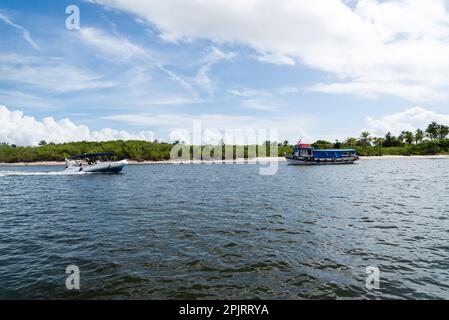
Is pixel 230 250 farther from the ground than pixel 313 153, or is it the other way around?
pixel 313 153

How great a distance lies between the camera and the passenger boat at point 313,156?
3342 inches

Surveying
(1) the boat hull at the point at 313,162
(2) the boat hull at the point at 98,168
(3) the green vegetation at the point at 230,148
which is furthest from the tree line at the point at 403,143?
(2) the boat hull at the point at 98,168

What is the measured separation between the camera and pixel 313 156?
85562 millimetres

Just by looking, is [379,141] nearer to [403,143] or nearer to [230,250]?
[403,143]

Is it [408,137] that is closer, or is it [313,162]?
[313,162]

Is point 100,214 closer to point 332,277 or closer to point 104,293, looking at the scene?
point 104,293

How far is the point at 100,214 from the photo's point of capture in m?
20.8

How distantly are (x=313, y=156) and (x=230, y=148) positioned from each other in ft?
223

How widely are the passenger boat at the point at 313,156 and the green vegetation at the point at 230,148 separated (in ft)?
181

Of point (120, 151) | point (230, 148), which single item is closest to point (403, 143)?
point (230, 148)

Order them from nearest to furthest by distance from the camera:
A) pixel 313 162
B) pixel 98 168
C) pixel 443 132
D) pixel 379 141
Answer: pixel 98 168 < pixel 313 162 < pixel 443 132 < pixel 379 141

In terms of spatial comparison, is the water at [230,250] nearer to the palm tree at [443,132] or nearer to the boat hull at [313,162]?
the boat hull at [313,162]
